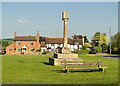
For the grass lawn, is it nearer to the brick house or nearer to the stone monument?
the stone monument

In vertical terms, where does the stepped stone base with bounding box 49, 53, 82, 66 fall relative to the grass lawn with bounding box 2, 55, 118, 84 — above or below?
above

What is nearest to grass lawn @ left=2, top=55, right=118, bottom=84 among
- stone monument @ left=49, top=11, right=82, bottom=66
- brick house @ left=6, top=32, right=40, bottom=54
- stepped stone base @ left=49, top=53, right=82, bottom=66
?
stepped stone base @ left=49, top=53, right=82, bottom=66

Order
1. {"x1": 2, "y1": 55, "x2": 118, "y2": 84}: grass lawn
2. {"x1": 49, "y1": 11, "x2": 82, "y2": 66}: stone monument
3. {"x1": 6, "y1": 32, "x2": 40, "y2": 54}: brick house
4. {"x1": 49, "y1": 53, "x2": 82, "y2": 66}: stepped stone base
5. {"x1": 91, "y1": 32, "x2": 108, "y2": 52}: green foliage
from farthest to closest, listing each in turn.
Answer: {"x1": 91, "y1": 32, "x2": 108, "y2": 52}: green foliage < {"x1": 6, "y1": 32, "x2": 40, "y2": 54}: brick house < {"x1": 49, "y1": 11, "x2": 82, "y2": 66}: stone monument < {"x1": 49, "y1": 53, "x2": 82, "y2": 66}: stepped stone base < {"x1": 2, "y1": 55, "x2": 118, "y2": 84}: grass lawn

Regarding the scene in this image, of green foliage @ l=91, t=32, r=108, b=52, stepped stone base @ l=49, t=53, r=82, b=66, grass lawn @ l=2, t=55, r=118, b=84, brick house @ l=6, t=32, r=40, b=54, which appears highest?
green foliage @ l=91, t=32, r=108, b=52

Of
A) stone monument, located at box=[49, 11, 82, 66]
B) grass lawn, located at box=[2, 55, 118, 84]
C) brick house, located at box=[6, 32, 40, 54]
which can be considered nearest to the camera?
grass lawn, located at box=[2, 55, 118, 84]

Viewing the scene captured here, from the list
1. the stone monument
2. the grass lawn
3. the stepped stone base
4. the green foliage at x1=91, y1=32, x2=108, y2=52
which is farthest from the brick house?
the grass lawn

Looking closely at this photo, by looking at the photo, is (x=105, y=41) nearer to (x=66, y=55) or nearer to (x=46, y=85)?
(x=66, y=55)

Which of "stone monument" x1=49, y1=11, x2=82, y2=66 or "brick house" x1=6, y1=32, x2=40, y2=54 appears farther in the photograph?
"brick house" x1=6, y1=32, x2=40, y2=54

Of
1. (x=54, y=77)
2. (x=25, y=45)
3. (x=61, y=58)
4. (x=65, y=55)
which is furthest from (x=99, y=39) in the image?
(x=54, y=77)

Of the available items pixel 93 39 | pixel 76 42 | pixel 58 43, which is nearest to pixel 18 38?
pixel 58 43

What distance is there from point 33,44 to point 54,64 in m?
57.6

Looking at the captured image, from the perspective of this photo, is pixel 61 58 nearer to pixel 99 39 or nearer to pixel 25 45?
pixel 25 45

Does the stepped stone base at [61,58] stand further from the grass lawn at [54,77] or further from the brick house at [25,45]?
the brick house at [25,45]

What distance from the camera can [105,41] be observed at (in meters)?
111
